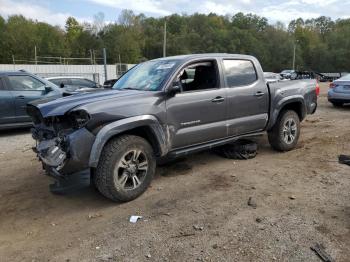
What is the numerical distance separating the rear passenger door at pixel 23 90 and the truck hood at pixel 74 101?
4.81 meters

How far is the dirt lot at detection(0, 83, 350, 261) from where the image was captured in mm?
3588

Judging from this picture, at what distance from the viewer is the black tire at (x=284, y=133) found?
677 centimetres

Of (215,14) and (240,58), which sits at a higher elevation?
(215,14)

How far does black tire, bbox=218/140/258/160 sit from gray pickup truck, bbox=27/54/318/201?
0.29 ft

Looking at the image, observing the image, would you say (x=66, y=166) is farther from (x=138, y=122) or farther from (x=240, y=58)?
(x=240, y=58)

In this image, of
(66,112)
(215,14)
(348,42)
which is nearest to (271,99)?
(66,112)

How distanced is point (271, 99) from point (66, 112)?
3565 millimetres

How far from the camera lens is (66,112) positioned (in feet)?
14.1

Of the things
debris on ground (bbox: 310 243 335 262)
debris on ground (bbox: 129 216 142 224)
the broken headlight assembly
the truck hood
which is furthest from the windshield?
debris on ground (bbox: 310 243 335 262)

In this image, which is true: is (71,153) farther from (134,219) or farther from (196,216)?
(196,216)

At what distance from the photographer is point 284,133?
690cm

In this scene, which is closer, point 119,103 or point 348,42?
point 119,103

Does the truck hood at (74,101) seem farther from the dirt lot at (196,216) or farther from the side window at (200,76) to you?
Answer: the dirt lot at (196,216)

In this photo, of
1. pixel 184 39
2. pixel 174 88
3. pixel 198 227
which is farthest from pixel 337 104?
pixel 184 39
